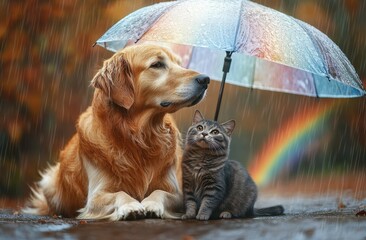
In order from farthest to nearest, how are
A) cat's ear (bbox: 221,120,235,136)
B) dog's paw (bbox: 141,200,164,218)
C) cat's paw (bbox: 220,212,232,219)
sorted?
cat's ear (bbox: 221,120,235,136)
cat's paw (bbox: 220,212,232,219)
dog's paw (bbox: 141,200,164,218)

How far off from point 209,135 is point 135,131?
0.56 meters

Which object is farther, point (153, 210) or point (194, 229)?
point (153, 210)

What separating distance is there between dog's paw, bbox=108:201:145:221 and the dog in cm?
10

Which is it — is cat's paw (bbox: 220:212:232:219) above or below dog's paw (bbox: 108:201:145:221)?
above

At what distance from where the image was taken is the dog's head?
473 centimetres

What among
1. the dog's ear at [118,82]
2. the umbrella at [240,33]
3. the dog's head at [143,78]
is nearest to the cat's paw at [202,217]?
the dog's head at [143,78]

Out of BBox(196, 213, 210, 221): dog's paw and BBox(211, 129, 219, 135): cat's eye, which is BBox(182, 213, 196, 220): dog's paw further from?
BBox(211, 129, 219, 135): cat's eye

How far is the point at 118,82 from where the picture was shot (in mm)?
4812

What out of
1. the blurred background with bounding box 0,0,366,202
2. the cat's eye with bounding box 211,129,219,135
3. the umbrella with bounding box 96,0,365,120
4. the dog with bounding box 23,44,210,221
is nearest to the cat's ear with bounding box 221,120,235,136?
the cat's eye with bounding box 211,129,219,135

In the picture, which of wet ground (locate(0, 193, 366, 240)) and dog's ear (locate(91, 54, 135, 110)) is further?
dog's ear (locate(91, 54, 135, 110))

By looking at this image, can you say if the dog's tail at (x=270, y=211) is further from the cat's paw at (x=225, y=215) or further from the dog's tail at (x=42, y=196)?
the dog's tail at (x=42, y=196)

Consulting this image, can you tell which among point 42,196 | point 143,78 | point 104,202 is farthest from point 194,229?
point 42,196

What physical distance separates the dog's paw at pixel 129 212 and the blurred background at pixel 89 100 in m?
4.83

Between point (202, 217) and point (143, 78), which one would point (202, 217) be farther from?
point (143, 78)
